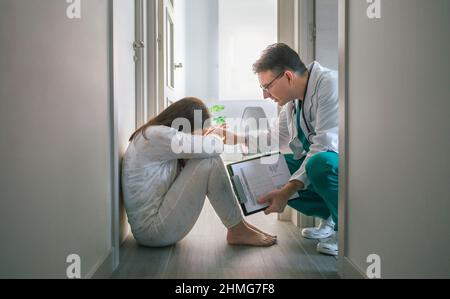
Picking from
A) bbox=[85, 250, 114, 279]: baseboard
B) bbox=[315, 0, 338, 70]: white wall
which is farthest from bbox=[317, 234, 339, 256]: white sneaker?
bbox=[315, 0, 338, 70]: white wall

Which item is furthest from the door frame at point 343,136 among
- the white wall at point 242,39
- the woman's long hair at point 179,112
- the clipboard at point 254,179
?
the white wall at point 242,39

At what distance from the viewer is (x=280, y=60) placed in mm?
1729

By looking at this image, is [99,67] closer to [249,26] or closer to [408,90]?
[408,90]

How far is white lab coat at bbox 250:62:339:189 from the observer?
1591mm

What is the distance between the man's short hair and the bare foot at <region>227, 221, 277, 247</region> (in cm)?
74

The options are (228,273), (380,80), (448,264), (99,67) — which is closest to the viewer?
(448,264)

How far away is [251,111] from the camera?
4.55 m

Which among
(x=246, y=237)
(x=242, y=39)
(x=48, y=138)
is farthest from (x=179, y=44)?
(x=48, y=138)

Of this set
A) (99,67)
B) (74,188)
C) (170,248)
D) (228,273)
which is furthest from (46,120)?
(170,248)

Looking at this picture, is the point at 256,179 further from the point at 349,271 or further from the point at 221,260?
the point at 349,271

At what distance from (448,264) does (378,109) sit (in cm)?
41

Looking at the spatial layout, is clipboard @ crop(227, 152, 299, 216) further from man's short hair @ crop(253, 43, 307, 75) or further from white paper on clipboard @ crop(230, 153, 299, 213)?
man's short hair @ crop(253, 43, 307, 75)

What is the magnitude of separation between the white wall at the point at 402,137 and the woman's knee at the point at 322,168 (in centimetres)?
37

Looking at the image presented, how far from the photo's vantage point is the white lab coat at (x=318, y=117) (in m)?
1.59
